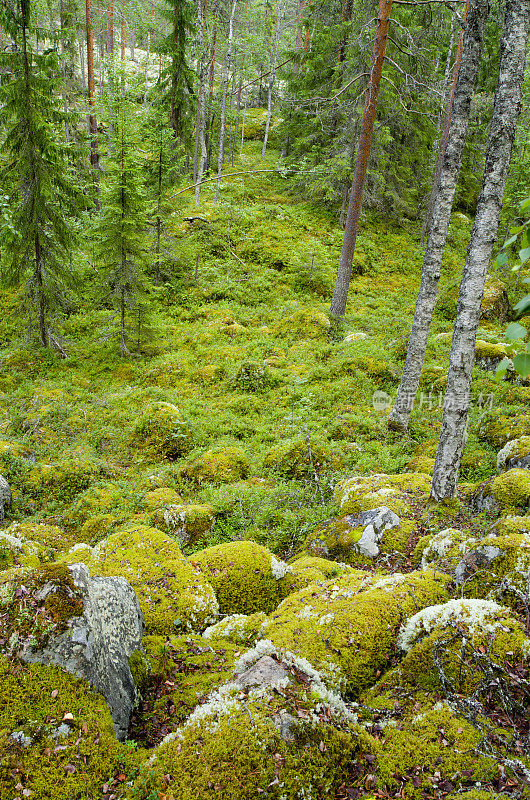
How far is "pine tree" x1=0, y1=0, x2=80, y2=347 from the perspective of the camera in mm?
11469

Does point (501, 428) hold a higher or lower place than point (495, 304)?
lower

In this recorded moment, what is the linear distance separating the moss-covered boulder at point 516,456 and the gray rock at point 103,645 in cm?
561

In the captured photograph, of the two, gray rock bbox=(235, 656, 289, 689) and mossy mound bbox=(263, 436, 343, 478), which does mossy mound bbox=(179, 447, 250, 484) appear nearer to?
mossy mound bbox=(263, 436, 343, 478)

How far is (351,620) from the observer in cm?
377

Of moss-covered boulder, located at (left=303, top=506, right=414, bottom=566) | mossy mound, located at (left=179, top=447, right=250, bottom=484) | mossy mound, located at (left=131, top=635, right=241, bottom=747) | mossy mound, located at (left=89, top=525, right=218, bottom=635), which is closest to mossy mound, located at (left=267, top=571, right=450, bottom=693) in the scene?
mossy mound, located at (left=131, top=635, right=241, bottom=747)

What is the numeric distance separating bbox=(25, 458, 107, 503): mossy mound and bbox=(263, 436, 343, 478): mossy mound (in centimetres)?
340

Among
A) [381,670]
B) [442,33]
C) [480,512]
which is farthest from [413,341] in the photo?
[442,33]

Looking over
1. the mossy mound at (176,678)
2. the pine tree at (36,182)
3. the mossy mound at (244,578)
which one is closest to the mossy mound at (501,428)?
the mossy mound at (244,578)

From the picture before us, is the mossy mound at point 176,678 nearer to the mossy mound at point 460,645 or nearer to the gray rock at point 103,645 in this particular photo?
the gray rock at point 103,645

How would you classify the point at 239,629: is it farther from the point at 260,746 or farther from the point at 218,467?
the point at 218,467

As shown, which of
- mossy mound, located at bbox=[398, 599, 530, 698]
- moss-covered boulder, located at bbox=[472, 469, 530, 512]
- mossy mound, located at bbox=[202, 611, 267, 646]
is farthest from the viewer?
moss-covered boulder, located at bbox=[472, 469, 530, 512]

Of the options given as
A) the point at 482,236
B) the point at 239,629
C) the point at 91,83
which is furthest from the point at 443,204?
the point at 91,83

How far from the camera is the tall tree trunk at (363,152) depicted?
11047 mm

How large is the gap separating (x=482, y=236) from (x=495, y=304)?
11.4 metres
